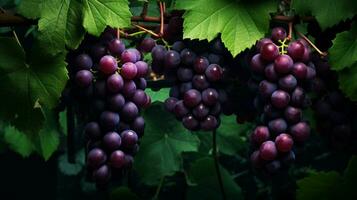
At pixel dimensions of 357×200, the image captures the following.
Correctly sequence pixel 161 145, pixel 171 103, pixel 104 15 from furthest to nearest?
pixel 161 145
pixel 171 103
pixel 104 15

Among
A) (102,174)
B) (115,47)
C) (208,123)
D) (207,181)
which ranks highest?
(115,47)

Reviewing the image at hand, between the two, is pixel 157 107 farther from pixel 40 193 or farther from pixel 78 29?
pixel 40 193

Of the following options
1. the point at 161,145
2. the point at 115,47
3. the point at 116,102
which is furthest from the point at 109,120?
the point at 161,145

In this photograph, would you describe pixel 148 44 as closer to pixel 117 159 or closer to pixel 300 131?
pixel 117 159

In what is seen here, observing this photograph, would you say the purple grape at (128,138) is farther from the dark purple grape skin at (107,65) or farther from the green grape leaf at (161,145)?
the green grape leaf at (161,145)

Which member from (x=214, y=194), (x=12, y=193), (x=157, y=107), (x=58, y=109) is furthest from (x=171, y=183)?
(x=12, y=193)

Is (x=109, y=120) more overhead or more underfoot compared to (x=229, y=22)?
more underfoot
